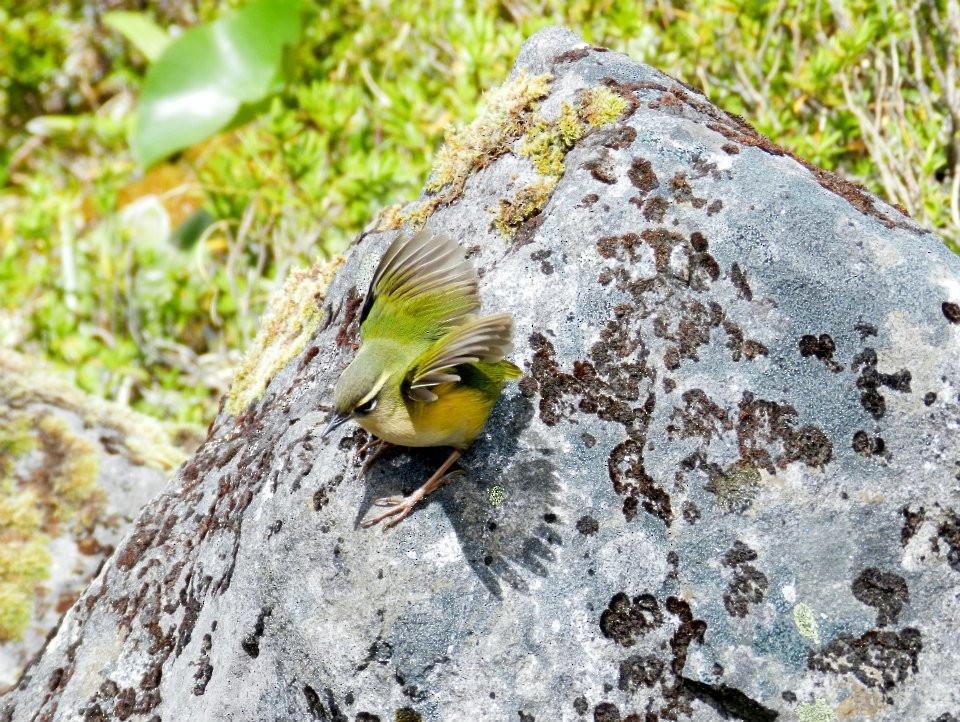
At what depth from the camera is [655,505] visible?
10.2 ft

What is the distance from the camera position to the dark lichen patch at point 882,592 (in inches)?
116

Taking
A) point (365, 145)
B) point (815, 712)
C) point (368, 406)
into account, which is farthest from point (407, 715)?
point (365, 145)

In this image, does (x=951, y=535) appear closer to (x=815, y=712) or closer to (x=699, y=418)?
(x=815, y=712)

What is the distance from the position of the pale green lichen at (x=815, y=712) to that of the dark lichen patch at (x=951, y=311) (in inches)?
53.1

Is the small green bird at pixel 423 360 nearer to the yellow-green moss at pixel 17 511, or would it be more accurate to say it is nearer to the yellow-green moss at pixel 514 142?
the yellow-green moss at pixel 514 142

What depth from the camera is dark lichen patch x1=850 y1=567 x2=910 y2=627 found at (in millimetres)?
2957

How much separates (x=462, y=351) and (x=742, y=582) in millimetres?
1168

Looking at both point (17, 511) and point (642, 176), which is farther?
point (17, 511)

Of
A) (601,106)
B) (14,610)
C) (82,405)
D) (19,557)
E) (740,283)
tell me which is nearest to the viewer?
(740,283)

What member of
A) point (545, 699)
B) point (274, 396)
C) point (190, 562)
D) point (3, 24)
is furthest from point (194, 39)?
point (545, 699)

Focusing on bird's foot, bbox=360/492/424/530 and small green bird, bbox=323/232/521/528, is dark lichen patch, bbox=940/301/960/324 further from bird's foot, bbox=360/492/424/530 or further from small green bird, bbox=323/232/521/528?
bird's foot, bbox=360/492/424/530

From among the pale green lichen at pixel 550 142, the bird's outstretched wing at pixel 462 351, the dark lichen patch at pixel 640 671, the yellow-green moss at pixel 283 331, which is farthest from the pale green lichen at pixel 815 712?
the yellow-green moss at pixel 283 331

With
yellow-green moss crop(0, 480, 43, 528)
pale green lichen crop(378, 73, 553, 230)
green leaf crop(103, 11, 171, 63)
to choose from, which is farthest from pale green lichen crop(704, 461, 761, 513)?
green leaf crop(103, 11, 171, 63)

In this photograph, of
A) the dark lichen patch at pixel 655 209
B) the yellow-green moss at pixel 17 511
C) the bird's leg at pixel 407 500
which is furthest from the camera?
the yellow-green moss at pixel 17 511
